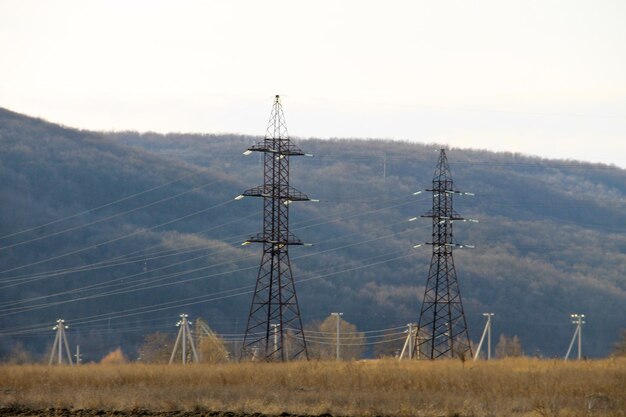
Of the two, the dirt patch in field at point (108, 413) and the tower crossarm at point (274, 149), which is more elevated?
the tower crossarm at point (274, 149)

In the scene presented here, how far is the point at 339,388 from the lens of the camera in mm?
36219

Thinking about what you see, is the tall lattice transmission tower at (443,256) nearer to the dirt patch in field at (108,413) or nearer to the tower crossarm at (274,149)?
the tower crossarm at (274,149)

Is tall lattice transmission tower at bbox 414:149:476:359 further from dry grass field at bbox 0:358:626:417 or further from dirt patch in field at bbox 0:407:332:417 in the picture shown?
dirt patch in field at bbox 0:407:332:417

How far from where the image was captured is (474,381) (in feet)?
120

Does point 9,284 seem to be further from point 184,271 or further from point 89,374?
point 89,374

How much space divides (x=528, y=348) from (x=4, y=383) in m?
133

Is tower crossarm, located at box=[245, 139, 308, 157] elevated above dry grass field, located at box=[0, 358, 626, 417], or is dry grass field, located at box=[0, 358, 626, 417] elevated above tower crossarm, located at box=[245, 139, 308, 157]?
tower crossarm, located at box=[245, 139, 308, 157]

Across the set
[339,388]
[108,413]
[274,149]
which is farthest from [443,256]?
[108,413]

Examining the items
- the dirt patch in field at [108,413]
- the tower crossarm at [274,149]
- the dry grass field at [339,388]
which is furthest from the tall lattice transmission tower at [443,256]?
the dirt patch in field at [108,413]

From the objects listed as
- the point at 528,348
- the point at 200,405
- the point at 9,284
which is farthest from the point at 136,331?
the point at 200,405

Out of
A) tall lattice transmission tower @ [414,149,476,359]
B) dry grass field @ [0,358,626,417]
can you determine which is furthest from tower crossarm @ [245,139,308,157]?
dry grass field @ [0,358,626,417]

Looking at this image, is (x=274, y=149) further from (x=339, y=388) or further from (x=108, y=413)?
(x=108, y=413)

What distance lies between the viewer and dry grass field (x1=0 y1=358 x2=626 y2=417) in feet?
100

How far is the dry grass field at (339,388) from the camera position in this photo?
30.6 m
